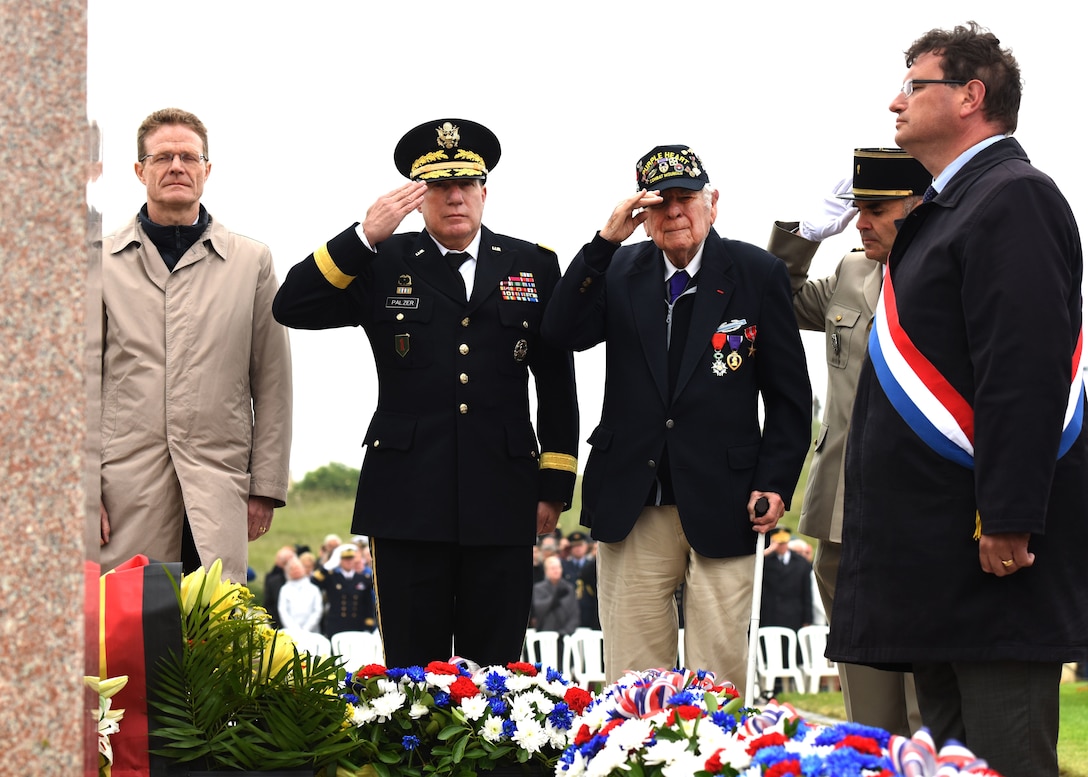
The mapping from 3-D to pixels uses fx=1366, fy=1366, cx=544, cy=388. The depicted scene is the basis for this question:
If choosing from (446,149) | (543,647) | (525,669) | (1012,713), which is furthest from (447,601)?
(543,647)

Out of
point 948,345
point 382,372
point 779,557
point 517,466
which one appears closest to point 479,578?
point 517,466

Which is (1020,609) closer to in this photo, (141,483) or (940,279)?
(940,279)

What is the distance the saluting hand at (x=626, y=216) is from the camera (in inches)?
167

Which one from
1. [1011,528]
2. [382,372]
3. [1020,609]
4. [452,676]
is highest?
[382,372]

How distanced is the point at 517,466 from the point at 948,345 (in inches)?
67.8

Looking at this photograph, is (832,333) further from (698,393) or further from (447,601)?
(447,601)

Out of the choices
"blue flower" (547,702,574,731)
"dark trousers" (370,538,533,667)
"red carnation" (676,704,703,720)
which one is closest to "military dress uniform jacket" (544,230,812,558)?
"dark trousers" (370,538,533,667)

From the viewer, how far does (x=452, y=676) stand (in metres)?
3.62

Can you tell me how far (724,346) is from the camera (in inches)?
173

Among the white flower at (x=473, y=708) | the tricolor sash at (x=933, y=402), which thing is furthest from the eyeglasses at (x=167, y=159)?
the tricolor sash at (x=933, y=402)

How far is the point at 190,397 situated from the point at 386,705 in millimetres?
1552

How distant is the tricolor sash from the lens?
316 centimetres

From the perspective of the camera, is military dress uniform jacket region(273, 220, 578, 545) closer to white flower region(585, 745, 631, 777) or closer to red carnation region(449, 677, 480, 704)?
red carnation region(449, 677, 480, 704)

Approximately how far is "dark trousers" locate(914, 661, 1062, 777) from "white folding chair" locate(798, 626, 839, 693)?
434 inches
